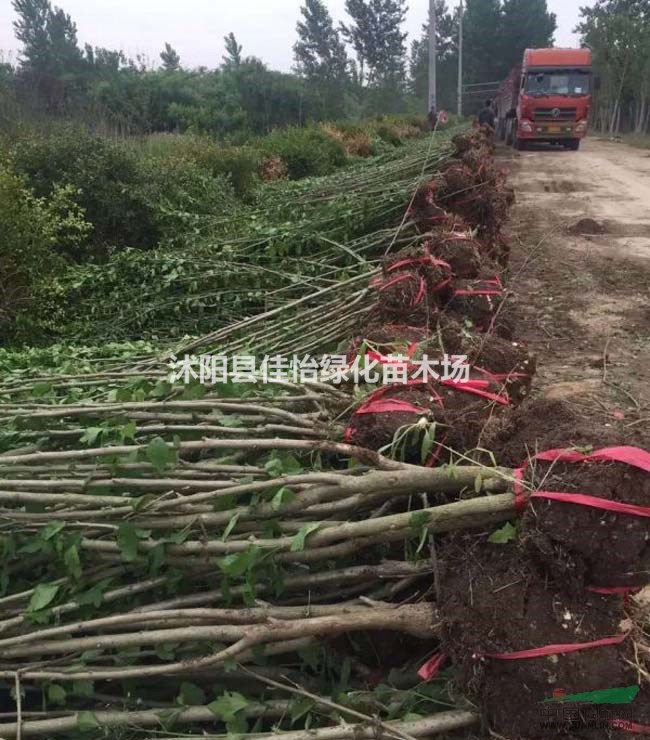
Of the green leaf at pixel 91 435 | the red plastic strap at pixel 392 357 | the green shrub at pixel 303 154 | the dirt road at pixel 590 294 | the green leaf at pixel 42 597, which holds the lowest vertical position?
the dirt road at pixel 590 294

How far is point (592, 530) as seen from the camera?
1.50 meters

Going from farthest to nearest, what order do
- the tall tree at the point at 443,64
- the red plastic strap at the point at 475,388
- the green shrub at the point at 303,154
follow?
1. the tall tree at the point at 443,64
2. the green shrub at the point at 303,154
3. the red plastic strap at the point at 475,388

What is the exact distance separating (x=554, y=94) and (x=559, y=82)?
42 cm

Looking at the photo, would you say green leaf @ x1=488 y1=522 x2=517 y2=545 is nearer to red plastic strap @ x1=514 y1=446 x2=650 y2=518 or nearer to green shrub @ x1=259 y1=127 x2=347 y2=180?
red plastic strap @ x1=514 y1=446 x2=650 y2=518

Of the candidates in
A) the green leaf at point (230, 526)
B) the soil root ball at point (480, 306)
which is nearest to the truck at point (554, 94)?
the soil root ball at point (480, 306)

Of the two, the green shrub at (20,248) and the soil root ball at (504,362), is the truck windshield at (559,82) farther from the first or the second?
the soil root ball at (504,362)

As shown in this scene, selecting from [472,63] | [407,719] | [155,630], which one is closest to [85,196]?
[155,630]

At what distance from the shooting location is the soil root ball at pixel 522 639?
150 centimetres

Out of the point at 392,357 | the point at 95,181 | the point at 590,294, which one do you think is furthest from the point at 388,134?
the point at 392,357

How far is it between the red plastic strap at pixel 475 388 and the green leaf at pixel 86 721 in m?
1.58

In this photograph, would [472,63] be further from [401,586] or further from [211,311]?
[401,586]

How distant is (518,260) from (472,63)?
177ft

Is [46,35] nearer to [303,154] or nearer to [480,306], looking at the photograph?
[303,154]

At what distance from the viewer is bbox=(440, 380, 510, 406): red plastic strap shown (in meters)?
2.42
